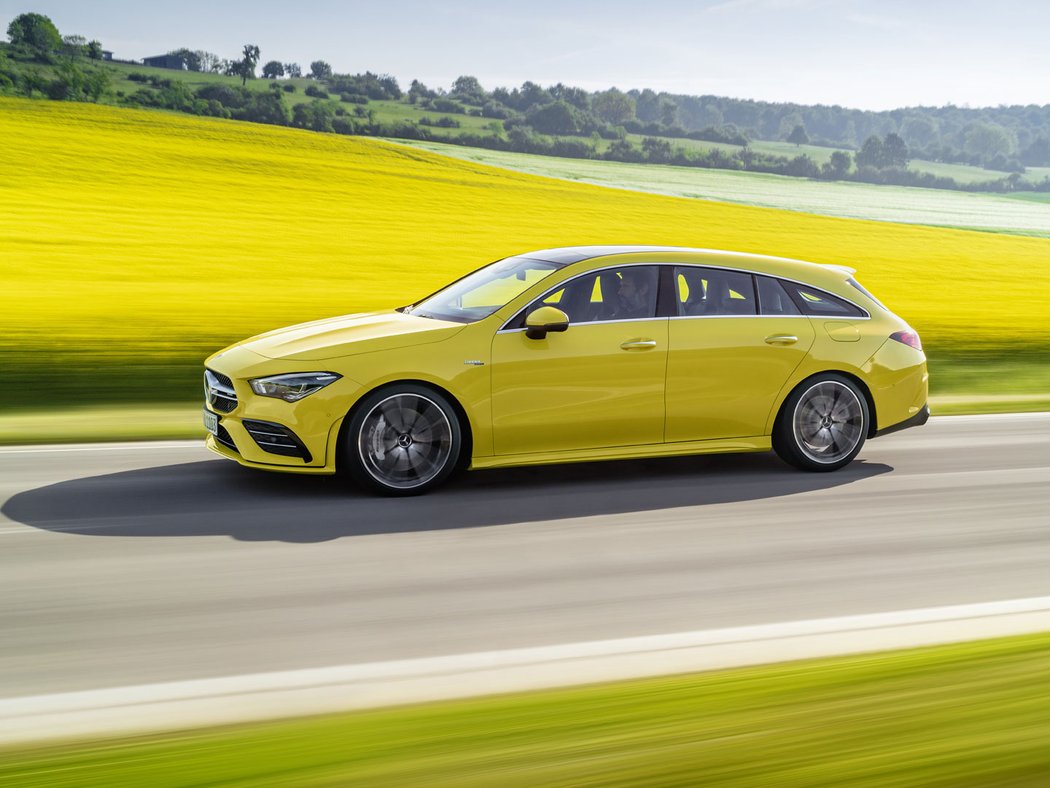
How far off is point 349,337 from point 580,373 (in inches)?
58.2

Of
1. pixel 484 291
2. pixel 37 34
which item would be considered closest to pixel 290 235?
pixel 484 291

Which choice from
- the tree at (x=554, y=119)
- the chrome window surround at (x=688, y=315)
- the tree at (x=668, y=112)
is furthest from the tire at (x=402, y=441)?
the tree at (x=668, y=112)

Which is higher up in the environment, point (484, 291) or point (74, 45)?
point (74, 45)

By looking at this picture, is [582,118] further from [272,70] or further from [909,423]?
[909,423]

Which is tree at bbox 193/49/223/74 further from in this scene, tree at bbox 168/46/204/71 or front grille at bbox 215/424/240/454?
front grille at bbox 215/424/240/454

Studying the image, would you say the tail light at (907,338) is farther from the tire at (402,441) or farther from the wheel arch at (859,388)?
the tire at (402,441)

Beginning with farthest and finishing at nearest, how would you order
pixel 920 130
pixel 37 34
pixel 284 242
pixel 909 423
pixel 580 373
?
pixel 920 130
pixel 37 34
pixel 284 242
pixel 909 423
pixel 580 373

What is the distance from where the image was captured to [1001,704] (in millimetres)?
3656

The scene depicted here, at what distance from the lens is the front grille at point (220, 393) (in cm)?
708

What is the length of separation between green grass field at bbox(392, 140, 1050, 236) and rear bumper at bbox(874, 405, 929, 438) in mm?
38536

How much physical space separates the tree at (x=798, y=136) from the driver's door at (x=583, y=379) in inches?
2827

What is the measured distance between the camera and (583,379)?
7.32 m

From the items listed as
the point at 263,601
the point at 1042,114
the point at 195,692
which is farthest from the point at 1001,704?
the point at 1042,114

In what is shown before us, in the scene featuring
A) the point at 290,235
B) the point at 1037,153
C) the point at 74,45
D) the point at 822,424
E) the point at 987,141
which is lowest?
the point at 822,424
